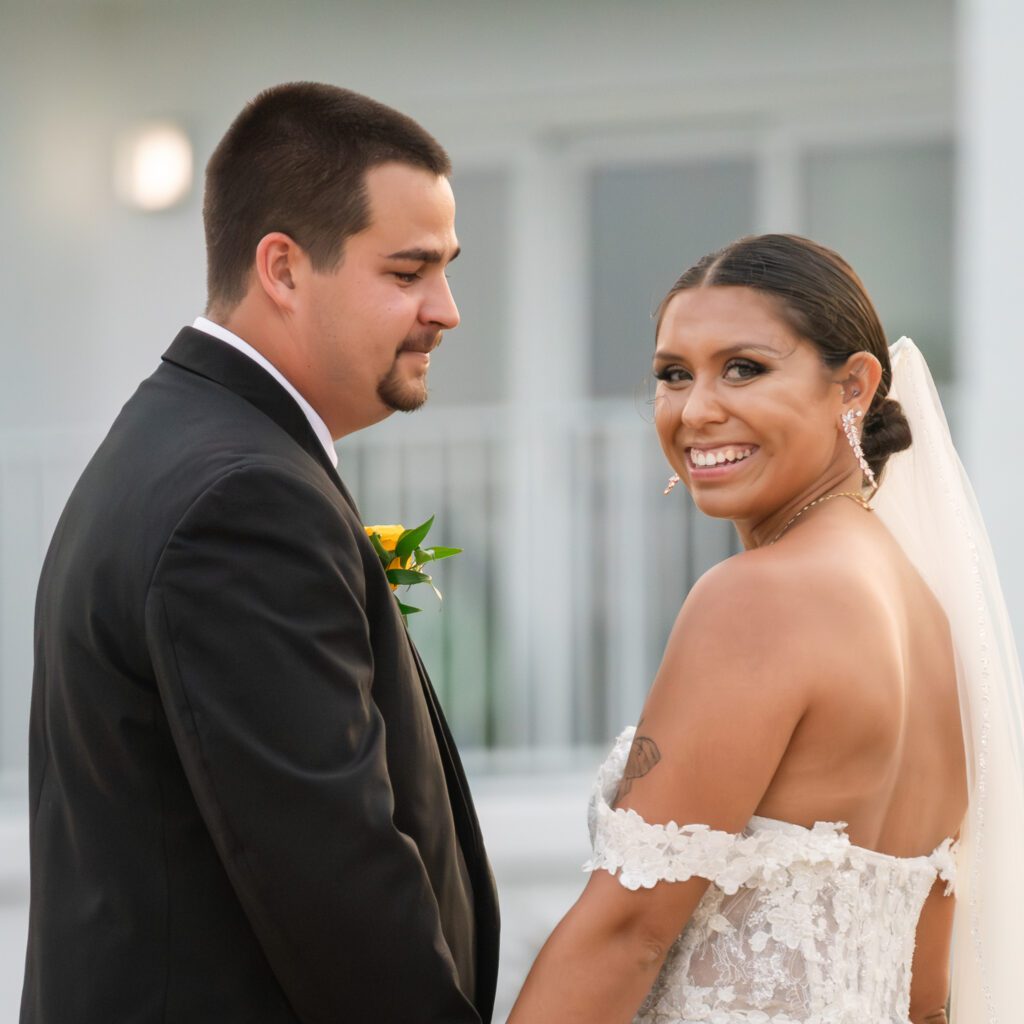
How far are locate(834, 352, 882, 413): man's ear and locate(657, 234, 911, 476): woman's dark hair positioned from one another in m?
0.02

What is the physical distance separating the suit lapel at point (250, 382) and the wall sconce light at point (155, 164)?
19.3ft

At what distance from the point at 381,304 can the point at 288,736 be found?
2.34 ft

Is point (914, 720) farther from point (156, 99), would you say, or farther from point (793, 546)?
point (156, 99)

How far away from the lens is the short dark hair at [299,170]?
89.7 inches

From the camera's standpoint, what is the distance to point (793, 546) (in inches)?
94.0

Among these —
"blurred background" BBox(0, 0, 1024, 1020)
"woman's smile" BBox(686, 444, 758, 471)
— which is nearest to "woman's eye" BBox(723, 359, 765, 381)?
"woman's smile" BBox(686, 444, 758, 471)

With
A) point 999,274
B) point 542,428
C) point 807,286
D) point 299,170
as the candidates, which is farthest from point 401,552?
point 542,428

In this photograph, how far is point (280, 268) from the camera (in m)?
2.29

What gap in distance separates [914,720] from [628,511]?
189 inches

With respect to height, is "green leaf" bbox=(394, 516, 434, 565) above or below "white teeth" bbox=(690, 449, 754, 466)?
below

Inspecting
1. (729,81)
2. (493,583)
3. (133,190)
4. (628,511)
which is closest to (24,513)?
(133,190)

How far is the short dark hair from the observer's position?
7.48 feet

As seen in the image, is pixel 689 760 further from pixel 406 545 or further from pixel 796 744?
pixel 406 545

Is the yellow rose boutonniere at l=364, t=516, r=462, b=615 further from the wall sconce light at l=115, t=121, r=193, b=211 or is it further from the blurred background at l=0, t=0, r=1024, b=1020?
the wall sconce light at l=115, t=121, r=193, b=211
